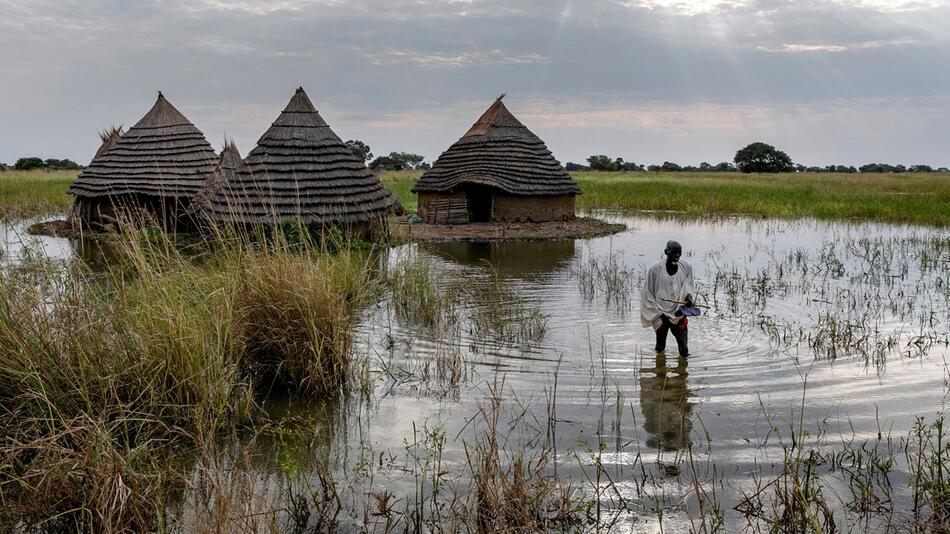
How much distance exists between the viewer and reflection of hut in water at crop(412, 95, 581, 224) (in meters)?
20.9

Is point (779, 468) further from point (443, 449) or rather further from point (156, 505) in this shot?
point (156, 505)

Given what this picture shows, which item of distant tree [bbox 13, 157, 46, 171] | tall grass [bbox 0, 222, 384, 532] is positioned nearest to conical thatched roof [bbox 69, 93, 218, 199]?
tall grass [bbox 0, 222, 384, 532]

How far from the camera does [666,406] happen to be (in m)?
6.04

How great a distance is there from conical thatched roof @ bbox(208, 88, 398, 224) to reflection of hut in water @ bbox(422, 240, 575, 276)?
1712mm

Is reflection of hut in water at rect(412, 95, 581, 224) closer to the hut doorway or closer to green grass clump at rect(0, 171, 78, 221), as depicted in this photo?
the hut doorway

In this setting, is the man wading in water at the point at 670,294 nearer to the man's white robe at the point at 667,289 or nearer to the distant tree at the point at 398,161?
the man's white robe at the point at 667,289

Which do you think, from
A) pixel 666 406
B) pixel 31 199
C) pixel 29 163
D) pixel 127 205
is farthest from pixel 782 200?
pixel 29 163

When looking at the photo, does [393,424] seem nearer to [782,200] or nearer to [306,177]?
[306,177]

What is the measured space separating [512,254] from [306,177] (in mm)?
4169

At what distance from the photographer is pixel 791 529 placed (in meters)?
3.98

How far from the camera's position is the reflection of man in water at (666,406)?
17.6 feet

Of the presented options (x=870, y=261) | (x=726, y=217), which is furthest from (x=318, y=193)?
(x=726, y=217)

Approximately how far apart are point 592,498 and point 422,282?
223 inches

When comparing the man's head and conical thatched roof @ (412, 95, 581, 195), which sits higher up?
conical thatched roof @ (412, 95, 581, 195)
